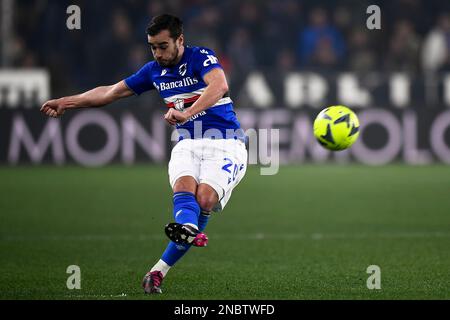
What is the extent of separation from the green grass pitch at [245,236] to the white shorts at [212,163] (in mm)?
744

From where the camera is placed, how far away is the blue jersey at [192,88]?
7297 millimetres

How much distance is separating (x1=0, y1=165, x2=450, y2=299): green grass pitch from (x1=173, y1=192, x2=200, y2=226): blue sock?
0.52m

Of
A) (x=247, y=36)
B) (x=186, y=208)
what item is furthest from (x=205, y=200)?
(x=247, y=36)

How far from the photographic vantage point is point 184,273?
26.7 ft

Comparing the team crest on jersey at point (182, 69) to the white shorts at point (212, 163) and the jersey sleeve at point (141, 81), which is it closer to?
the jersey sleeve at point (141, 81)

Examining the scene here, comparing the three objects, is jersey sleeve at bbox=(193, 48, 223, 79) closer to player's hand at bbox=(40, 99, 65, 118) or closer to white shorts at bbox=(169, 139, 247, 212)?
white shorts at bbox=(169, 139, 247, 212)

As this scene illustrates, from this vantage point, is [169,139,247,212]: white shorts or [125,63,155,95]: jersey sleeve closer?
[169,139,247,212]: white shorts

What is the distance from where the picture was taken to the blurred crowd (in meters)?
20.4

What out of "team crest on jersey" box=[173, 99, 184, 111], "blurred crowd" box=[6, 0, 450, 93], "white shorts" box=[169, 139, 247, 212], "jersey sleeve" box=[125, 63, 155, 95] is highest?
"blurred crowd" box=[6, 0, 450, 93]

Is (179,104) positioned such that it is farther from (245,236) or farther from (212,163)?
(245,236)

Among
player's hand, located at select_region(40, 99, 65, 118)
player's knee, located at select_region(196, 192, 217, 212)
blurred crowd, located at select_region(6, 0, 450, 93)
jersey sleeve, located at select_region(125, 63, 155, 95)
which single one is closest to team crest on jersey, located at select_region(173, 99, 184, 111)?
jersey sleeve, located at select_region(125, 63, 155, 95)

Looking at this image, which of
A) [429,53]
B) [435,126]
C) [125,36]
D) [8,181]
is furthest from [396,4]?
[8,181]

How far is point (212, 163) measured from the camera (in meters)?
7.20

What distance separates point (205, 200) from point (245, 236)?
12.0ft
